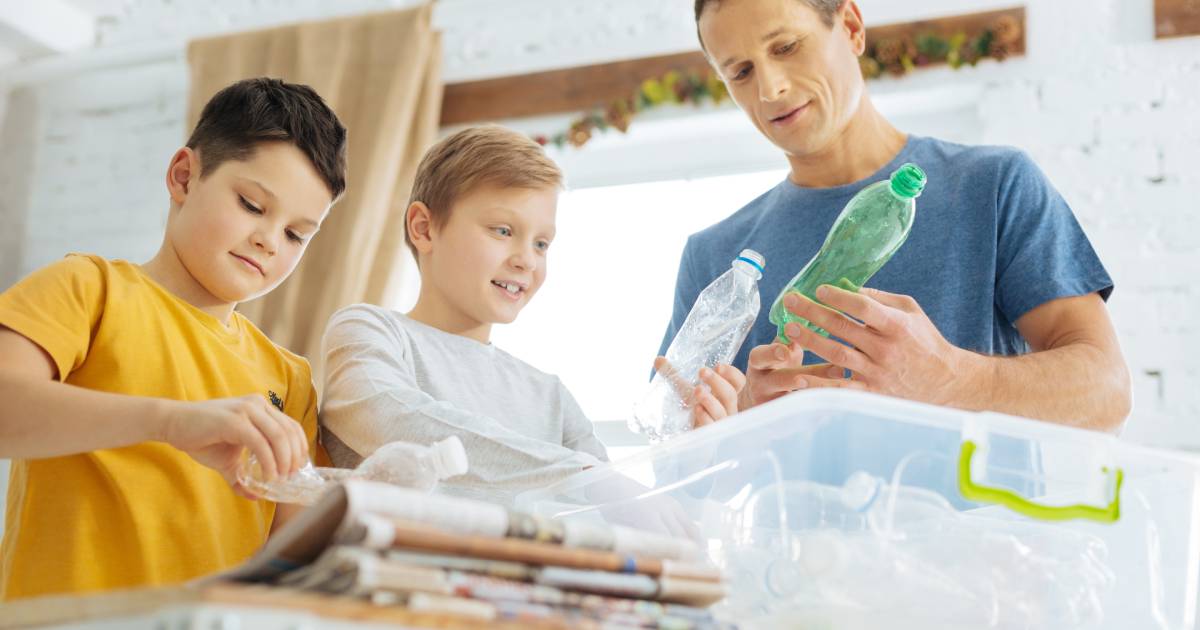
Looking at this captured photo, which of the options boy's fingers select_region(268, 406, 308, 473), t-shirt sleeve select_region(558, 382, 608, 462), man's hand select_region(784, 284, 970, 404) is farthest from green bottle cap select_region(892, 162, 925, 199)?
boy's fingers select_region(268, 406, 308, 473)

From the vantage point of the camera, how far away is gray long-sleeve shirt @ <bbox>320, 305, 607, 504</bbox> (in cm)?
105

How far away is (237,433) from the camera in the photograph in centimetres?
84

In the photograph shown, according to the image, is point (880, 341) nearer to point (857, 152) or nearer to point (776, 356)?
point (776, 356)

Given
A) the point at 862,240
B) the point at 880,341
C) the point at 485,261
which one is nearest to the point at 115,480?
the point at 485,261

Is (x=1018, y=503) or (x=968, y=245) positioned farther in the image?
(x=968, y=245)

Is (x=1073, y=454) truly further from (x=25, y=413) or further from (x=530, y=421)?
(x=25, y=413)

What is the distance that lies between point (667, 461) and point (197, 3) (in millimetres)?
3321

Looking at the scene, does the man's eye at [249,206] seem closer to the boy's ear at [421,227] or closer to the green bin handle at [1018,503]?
the boy's ear at [421,227]

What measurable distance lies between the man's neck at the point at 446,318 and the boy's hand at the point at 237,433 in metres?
0.49

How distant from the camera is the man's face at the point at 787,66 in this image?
1533mm

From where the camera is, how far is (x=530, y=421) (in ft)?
4.27

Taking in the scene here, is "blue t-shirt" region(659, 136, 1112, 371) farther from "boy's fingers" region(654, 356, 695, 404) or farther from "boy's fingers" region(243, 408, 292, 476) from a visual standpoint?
"boy's fingers" region(243, 408, 292, 476)

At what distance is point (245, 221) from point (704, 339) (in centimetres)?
66

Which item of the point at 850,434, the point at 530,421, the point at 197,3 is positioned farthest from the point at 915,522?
the point at 197,3
